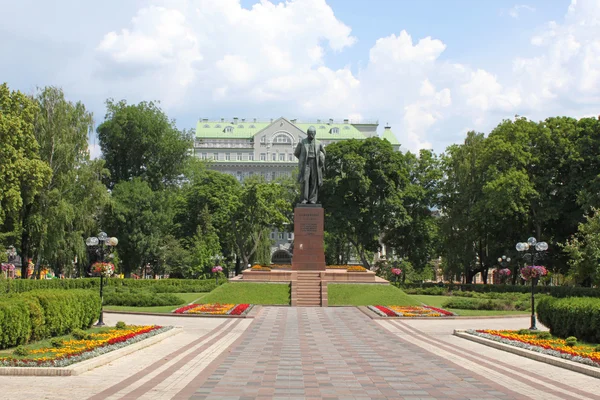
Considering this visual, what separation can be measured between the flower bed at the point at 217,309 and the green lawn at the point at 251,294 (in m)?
2.27

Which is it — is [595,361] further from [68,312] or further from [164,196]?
[164,196]

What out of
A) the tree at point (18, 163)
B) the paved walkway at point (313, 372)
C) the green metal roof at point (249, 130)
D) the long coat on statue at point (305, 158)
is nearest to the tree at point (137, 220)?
the tree at point (18, 163)

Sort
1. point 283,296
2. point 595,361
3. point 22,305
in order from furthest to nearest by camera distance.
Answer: point 283,296 → point 22,305 → point 595,361

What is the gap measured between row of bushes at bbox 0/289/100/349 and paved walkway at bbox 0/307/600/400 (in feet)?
9.77

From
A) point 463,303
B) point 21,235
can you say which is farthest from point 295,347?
point 21,235

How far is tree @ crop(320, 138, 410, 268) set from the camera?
5294 cm

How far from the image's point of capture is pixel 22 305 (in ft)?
52.5

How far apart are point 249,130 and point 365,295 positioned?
67.9 m

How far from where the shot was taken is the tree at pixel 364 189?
52.9 m

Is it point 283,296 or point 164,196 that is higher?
point 164,196

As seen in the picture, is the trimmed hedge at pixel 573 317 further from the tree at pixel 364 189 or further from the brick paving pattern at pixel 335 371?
the tree at pixel 364 189

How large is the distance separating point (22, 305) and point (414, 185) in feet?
141

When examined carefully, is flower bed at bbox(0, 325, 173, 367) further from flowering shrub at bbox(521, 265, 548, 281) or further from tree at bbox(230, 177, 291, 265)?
tree at bbox(230, 177, 291, 265)

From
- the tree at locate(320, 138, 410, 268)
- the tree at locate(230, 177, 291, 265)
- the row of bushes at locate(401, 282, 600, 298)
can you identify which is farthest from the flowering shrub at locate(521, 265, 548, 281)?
the tree at locate(230, 177, 291, 265)
